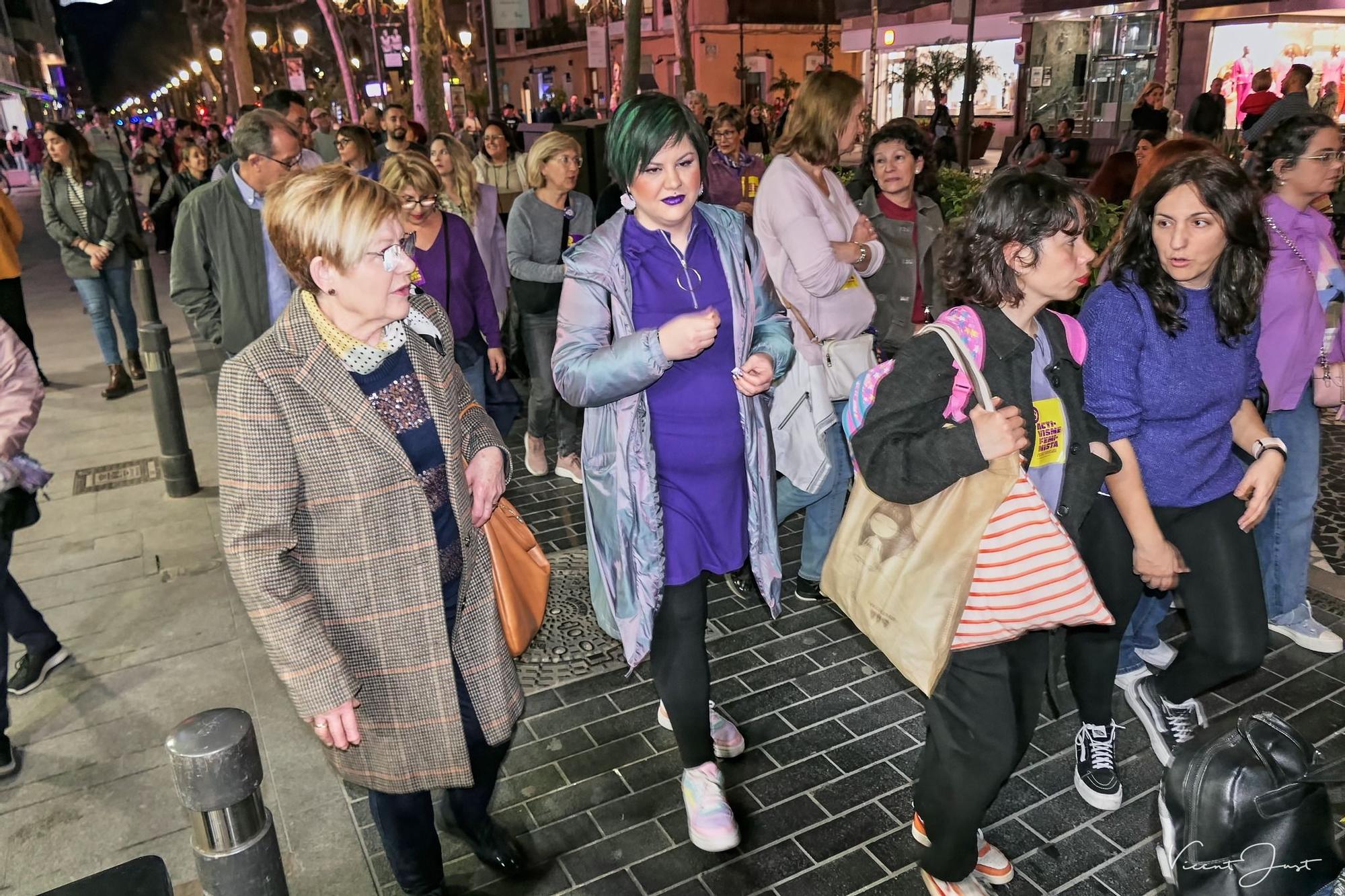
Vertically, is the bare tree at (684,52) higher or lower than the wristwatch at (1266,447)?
higher

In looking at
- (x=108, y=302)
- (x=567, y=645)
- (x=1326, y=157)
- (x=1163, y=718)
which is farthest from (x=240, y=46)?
(x=1163, y=718)

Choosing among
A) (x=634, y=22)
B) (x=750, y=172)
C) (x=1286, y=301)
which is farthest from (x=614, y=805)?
(x=634, y=22)

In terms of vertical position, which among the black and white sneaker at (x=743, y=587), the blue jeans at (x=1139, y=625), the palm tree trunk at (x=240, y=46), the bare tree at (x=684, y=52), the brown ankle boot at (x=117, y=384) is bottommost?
the black and white sneaker at (x=743, y=587)

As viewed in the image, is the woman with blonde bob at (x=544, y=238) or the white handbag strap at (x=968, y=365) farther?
the woman with blonde bob at (x=544, y=238)

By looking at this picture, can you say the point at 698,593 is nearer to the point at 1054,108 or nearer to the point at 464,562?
the point at 464,562

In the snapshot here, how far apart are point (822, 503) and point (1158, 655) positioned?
1.63m

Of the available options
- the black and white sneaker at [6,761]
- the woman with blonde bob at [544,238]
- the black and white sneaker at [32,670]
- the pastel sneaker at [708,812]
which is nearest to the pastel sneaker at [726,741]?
the pastel sneaker at [708,812]

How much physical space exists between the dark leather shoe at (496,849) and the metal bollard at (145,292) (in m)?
5.35

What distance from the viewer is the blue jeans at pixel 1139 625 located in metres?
3.83

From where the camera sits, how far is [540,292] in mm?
6160

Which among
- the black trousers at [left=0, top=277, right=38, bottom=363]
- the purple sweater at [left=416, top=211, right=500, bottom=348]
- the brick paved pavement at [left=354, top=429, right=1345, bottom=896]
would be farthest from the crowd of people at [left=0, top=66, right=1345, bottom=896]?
the black trousers at [left=0, top=277, right=38, bottom=363]

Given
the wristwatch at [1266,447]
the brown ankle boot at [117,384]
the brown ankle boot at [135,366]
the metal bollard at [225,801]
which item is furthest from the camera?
the brown ankle boot at [135,366]

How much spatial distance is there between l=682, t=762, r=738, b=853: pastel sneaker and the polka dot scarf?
1.75m

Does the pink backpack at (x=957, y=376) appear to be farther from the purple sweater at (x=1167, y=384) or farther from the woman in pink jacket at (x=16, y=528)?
the woman in pink jacket at (x=16, y=528)
